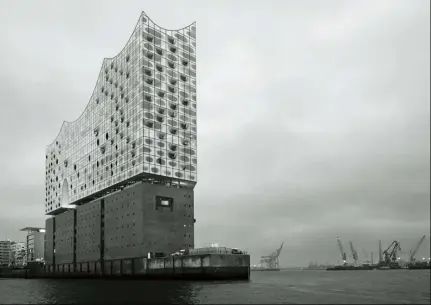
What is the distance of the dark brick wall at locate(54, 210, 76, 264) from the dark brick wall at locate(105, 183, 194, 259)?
114ft

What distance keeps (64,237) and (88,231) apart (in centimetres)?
2448

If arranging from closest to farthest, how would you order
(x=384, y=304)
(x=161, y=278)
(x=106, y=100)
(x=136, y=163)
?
(x=384, y=304) < (x=161, y=278) < (x=136, y=163) < (x=106, y=100)

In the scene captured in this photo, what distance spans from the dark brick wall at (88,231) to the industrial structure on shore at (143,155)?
290 mm

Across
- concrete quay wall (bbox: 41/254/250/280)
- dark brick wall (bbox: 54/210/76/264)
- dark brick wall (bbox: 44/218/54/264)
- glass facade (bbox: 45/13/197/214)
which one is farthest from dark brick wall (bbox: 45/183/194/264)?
dark brick wall (bbox: 44/218/54/264)

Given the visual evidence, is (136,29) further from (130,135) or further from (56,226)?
(56,226)

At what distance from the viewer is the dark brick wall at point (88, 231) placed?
433ft

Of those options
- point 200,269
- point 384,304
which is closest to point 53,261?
point 200,269

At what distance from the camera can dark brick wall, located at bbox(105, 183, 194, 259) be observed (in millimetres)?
110812

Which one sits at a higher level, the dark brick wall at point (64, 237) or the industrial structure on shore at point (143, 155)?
the industrial structure on shore at point (143, 155)

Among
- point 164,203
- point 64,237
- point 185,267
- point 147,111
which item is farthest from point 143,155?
point 64,237

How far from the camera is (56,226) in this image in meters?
168

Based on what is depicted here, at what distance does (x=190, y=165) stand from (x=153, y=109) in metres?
17.3

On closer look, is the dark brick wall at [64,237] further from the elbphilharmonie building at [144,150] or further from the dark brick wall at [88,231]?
the elbphilharmonie building at [144,150]

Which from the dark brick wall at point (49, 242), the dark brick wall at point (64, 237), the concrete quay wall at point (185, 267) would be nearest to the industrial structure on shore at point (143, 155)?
the concrete quay wall at point (185, 267)
